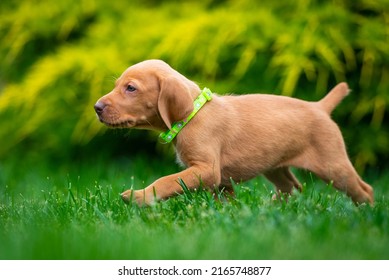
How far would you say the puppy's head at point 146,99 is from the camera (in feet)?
13.1

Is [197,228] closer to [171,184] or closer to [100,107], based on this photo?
[171,184]

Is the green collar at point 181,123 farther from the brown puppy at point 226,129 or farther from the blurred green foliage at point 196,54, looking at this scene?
the blurred green foliage at point 196,54

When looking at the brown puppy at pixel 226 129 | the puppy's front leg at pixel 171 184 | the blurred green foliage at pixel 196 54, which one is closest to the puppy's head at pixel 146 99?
the brown puppy at pixel 226 129

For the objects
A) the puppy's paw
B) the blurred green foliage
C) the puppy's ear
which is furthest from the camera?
the blurred green foliage

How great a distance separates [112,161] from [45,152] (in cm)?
80

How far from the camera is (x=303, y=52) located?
6.59 meters

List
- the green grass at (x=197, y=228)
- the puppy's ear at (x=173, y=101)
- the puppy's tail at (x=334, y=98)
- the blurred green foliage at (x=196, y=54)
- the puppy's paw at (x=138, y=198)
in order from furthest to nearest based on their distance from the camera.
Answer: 1. the blurred green foliage at (x=196, y=54)
2. the puppy's tail at (x=334, y=98)
3. the puppy's ear at (x=173, y=101)
4. the puppy's paw at (x=138, y=198)
5. the green grass at (x=197, y=228)

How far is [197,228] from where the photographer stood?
133 inches

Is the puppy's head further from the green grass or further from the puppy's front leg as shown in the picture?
the green grass

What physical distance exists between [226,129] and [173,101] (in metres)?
0.41

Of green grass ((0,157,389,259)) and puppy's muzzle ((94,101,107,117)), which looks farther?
puppy's muzzle ((94,101,107,117))

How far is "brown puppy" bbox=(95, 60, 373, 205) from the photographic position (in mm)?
4000

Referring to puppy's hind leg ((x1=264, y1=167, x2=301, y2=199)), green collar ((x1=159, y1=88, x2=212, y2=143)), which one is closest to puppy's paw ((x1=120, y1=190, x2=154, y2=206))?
green collar ((x1=159, y1=88, x2=212, y2=143))
